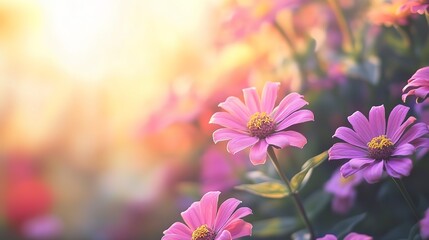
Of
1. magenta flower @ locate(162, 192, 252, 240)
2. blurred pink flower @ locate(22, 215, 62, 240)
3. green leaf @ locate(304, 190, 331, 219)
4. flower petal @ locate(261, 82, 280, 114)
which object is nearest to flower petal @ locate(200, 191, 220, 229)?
magenta flower @ locate(162, 192, 252, 240)

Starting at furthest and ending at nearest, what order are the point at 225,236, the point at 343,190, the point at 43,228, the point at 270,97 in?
the point at 43,228
the point at 343,190
the point at 270,97
the point at 225,236

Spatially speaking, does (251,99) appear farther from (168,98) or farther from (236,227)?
(168,98)

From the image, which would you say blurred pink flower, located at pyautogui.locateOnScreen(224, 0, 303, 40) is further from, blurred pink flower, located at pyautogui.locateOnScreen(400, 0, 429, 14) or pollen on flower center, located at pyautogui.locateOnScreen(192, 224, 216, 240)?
pollen on flower center, located at pyautogui.locateOnScreen(192, 224, 216, 240)

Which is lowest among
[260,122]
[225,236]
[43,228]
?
[225,236]

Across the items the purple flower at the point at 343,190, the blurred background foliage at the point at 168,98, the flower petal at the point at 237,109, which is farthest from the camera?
the blurred background foliage at the point at 168,98

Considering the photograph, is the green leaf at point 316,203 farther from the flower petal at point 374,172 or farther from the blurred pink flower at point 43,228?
the blurred pink flower at point 43,228

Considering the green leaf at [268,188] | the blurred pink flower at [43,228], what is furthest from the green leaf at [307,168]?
the blurred pink flower at [43,228]

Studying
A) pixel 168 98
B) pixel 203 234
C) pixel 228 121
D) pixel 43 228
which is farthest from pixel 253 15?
pixel 43 228
